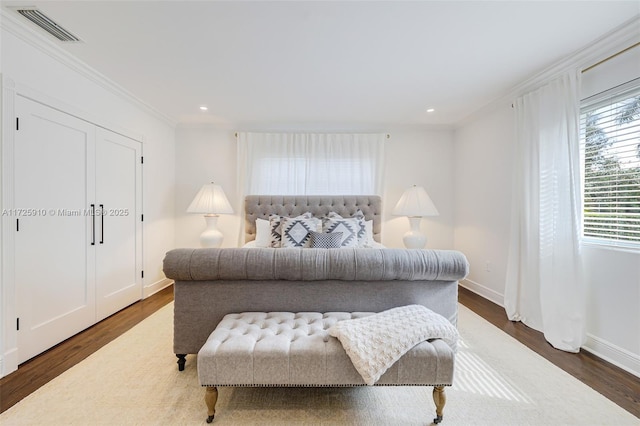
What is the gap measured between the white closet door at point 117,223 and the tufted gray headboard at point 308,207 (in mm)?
1424

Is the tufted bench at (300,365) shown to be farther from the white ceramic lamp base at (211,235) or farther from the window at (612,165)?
the white ceramic lamp base at (211,235)

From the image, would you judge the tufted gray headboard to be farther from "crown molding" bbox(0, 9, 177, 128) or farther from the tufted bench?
the tufted bench

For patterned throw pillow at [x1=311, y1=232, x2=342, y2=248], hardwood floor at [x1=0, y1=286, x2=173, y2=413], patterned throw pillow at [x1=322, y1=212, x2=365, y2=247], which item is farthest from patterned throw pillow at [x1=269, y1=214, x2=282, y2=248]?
hardwood floor at [x1=0, y1=286, x2=173, y2=413]

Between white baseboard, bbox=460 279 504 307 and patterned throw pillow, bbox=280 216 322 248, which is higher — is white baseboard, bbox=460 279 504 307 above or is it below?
below

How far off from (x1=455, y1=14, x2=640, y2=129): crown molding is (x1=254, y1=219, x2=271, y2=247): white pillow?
136 inches

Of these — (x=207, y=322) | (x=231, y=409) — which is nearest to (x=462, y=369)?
(x=231, y=409)

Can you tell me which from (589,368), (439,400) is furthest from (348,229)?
(589,368)

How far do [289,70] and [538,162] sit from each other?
261 cm

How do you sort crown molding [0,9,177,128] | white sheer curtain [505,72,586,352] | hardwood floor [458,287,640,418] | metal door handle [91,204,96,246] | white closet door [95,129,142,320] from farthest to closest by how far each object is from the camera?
white closet door [95,129,142,320]
metal door handle [91,204,96,246]
white sheer curtain [505,72,586,352]
crown molding [0,9,177,128]
hardwood floor [458,287,640,418]

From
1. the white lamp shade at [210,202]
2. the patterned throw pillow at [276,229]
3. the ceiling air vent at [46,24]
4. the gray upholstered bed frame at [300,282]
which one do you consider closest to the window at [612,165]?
the gray upholstered bed frame at [300,282]

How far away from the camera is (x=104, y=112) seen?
2.78m

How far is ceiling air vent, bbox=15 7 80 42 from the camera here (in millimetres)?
1803

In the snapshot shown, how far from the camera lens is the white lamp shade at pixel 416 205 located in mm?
3666

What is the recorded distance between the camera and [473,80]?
9.11 feet
